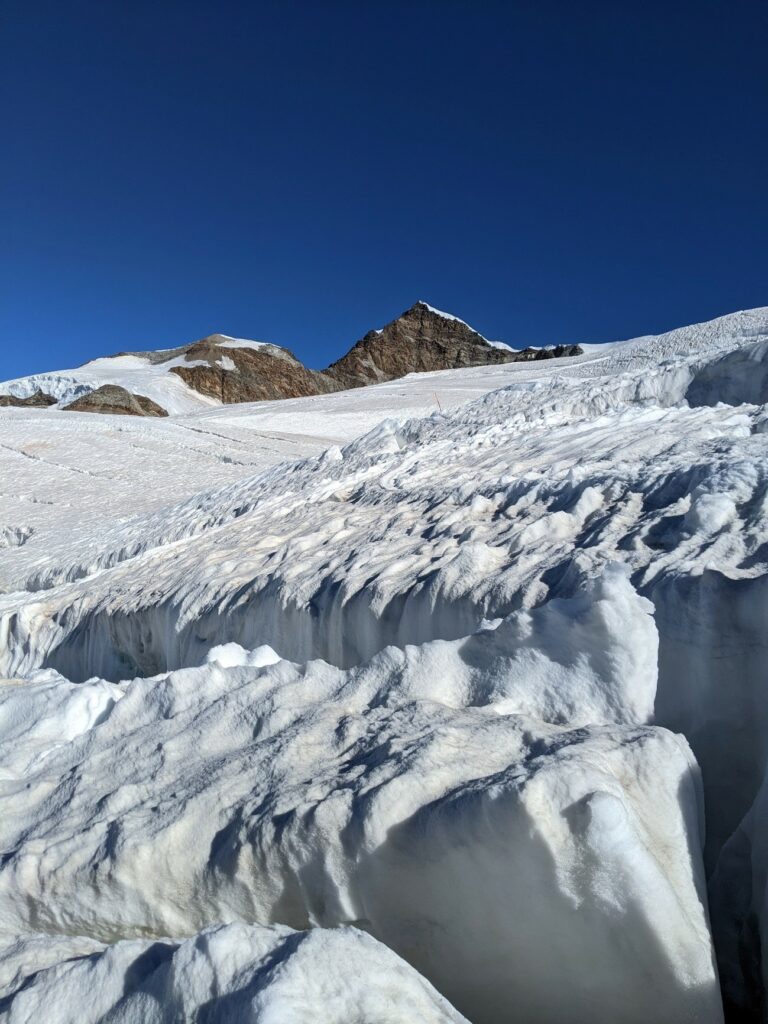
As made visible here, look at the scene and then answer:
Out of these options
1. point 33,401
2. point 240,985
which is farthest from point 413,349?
point 240,985

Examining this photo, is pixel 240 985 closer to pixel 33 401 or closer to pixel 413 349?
pixel 33 401

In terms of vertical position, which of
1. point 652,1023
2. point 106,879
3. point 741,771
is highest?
point 741,771

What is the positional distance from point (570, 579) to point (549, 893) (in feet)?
3.39

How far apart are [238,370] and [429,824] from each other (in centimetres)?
4927

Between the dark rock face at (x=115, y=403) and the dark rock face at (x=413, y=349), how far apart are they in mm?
24934

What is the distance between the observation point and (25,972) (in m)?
1.25

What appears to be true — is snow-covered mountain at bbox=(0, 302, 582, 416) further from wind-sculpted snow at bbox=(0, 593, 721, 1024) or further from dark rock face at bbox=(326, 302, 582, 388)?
wind-sculpted snow at bbox=(0, 593, 721, 1024)

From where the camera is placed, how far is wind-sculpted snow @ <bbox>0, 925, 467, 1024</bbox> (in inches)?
40.4

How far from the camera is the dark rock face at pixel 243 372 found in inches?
1842

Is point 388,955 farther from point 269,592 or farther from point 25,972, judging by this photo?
point 269,592

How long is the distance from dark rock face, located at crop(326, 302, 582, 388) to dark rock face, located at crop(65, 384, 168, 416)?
24.9m

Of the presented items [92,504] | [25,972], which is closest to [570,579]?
[25,972]

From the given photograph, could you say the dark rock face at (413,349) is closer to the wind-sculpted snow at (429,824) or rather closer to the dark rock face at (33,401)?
the dark rock face at (33,401)

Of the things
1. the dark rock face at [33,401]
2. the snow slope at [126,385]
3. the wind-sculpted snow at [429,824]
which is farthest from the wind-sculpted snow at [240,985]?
the dark rock face at [33,401]
